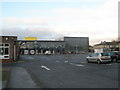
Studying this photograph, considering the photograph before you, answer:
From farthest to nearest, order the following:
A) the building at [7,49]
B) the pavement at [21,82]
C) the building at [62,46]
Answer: the building at [62,46] → the building at [7,49] → the pavement at [21,82]

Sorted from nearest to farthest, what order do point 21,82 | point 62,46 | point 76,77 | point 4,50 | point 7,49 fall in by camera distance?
point 21,82 → point 76,77 → point 4,50 → point 7,49 → point 62,46

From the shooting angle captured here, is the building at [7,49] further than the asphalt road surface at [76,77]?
Yes

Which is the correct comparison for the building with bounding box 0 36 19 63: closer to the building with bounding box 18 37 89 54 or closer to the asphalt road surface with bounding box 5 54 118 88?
the asphalt road surface with bounding box 5 54 118 88

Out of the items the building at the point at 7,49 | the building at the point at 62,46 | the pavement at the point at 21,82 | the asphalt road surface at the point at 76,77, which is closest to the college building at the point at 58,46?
the building at the point at 62,46

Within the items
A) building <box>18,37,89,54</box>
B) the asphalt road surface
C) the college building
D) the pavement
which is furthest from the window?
building <box>18,37,89,54</box>

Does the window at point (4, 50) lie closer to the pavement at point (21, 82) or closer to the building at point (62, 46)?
the pavement at point (21, 82)

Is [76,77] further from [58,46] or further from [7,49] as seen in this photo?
[58,46]

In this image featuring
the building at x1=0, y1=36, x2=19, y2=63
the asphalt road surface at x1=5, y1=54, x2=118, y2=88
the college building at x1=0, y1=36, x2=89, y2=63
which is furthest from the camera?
the college building at x1=0, y1=36, x2=89, y2=63

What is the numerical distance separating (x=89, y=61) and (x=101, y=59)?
9.59 feet

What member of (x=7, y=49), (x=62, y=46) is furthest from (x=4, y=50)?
(x=62, y=46)

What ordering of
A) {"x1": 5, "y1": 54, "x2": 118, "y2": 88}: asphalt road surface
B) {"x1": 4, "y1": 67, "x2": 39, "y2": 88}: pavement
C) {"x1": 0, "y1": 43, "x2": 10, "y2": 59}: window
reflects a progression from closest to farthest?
{"x1": 4, "y1": 67, "x2": 39, "y2": 88}: pavement
{"x1": 5, "y1": 54, "x2": 118, "y2": 88}: asphalt road surface
{"x1": 0, "y1": 43, "x2": 10, "y2": 59}: window

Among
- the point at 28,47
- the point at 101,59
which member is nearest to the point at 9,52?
the point at 101,59

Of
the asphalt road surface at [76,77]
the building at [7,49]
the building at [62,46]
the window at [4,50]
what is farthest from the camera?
the building at [62,46]

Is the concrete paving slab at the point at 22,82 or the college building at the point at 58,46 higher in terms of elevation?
the college building at the point at 58,46
